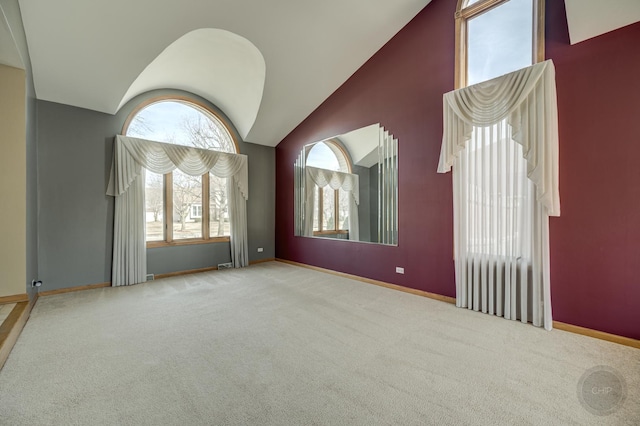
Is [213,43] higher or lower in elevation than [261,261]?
higher

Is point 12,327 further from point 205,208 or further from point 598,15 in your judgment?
point 598,15

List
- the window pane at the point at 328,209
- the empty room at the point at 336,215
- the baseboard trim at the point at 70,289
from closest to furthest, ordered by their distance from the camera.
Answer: the empty room at the point at 336,215, the baseboard trim at the point at 70,289, the window pane at the point at 328,209

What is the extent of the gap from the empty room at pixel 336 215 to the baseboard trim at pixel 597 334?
2 cm

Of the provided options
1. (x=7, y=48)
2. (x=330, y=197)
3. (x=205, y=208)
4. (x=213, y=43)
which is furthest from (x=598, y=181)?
(x=7, y=48)

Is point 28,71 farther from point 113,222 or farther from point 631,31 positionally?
point 631,31

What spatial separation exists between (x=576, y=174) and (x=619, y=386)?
1.79m

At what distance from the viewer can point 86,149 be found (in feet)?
13.3

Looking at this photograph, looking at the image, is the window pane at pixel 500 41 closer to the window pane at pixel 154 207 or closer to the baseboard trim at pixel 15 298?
the window pane at pixel 154 207

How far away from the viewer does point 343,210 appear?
489cm

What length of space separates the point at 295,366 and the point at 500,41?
3.92 meters

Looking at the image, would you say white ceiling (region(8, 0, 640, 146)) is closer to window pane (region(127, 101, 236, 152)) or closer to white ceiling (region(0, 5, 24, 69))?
white ceiling (region(0, 5, 24, 69))

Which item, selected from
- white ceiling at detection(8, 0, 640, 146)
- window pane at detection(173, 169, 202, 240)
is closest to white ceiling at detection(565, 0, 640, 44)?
white ceiling at detection(8, 0, 640, 146)

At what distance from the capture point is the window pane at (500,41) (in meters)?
3.00

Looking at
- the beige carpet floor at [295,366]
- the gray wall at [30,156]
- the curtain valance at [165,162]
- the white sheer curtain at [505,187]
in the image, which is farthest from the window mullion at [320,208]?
the gray wall at [30,156]
